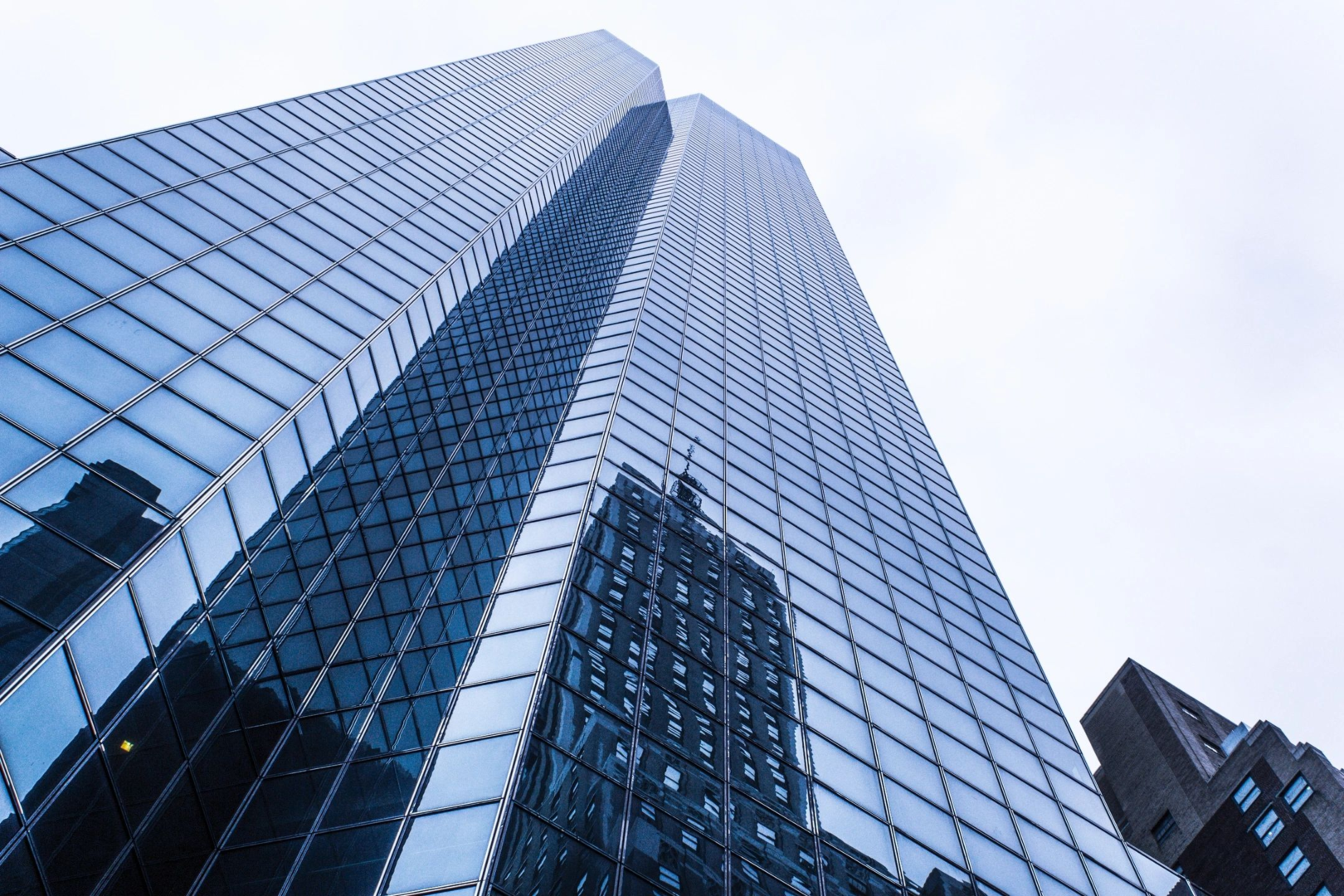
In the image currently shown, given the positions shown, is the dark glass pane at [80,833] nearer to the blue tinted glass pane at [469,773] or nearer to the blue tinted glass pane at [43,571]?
the blue tinted glass pane at [43,571]

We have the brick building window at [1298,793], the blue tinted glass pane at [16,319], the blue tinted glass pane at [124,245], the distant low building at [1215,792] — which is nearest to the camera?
the blue tinted glass pane at [16,319]

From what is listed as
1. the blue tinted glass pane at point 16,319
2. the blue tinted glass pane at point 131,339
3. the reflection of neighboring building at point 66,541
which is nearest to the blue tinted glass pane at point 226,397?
the blue tinted glass pane at point 131,339

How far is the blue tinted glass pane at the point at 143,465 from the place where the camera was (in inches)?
718

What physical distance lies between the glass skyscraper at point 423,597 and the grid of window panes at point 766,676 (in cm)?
11

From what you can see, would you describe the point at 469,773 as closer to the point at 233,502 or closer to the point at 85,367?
the point at 233,502

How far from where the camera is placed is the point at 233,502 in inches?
800

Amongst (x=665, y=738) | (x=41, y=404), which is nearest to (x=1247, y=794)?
(x=665, y=738)

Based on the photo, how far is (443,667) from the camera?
24094 millimetres

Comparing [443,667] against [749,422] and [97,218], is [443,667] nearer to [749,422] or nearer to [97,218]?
[97,218]

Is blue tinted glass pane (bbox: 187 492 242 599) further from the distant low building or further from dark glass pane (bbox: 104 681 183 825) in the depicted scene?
the distant low building

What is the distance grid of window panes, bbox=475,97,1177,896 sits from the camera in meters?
18.9

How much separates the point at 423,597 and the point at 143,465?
34.8ft

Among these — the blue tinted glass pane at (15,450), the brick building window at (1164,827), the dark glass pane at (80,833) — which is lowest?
the dark glass pane at (80,833)

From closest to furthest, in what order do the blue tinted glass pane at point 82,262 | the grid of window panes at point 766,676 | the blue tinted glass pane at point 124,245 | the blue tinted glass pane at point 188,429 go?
the grid of window panes at point 766,676 < the blue tinted glass pane at point 188,429 < the blue tinted glass pane at point 82,262 < the blue tinted glass pane at point 124,245
